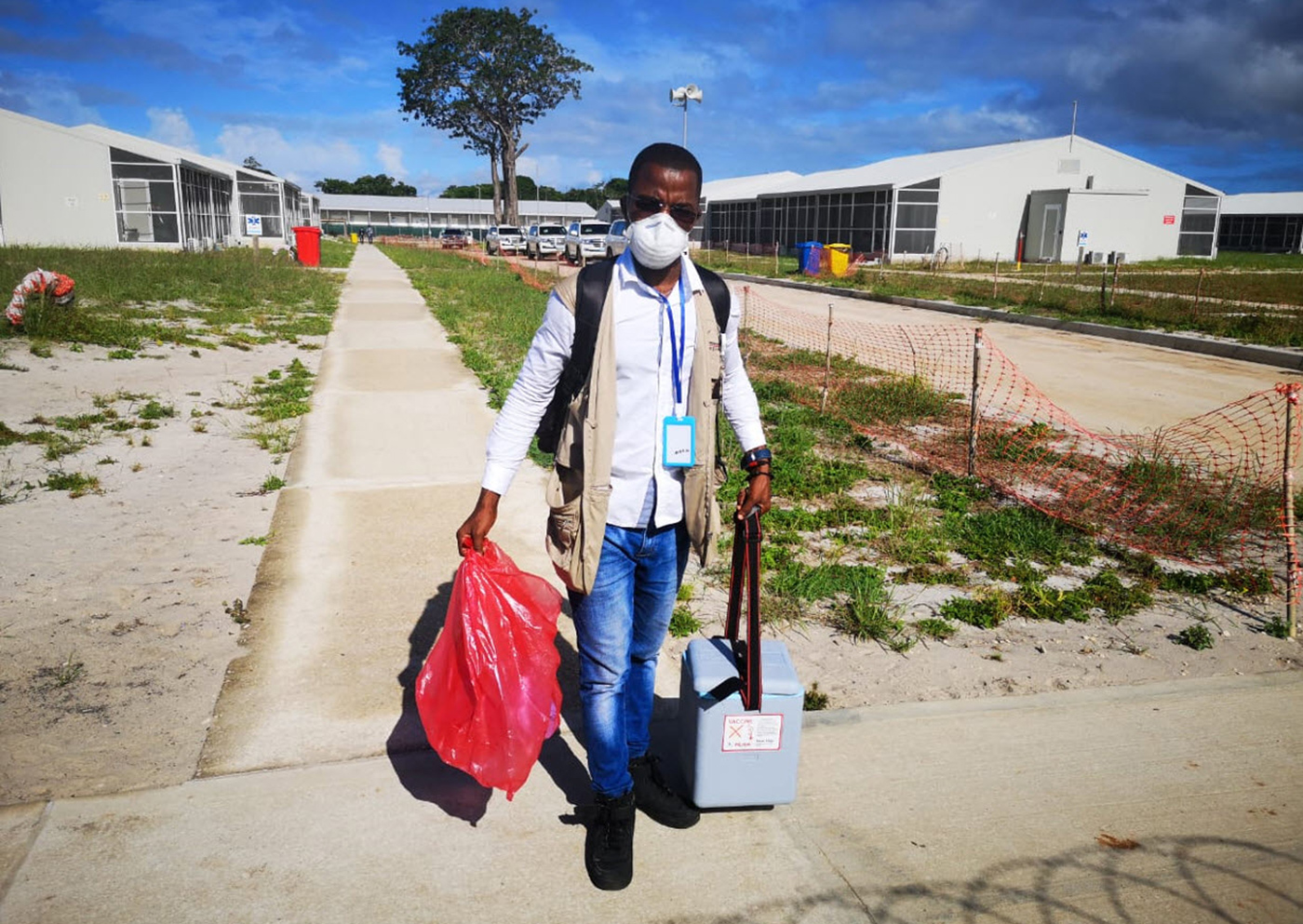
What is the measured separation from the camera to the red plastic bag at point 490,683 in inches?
105

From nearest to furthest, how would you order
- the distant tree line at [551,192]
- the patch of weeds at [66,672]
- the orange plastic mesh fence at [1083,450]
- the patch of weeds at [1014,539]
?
the patch of weeds at [66,672] → the patch of weeds at [1014,539] → the orange plastic mesh fence at [1083,450] → the distant tree line at [551,192]

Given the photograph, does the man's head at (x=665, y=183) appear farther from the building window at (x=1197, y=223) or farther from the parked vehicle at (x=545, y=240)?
the building window at (x=1197, y=223)

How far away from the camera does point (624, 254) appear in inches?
101

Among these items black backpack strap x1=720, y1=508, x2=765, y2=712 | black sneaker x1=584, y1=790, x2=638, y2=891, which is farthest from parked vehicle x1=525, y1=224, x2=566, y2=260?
black sneaker x1=584, y1=790, x2=638, y2=891

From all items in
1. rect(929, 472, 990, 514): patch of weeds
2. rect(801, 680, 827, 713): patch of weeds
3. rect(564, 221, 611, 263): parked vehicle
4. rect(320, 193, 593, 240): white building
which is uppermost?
rect(320, 193, 593, 240): white building

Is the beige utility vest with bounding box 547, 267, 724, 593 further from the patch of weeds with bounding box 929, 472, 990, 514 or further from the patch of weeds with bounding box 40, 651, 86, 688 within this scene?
the patch of weeds with bounding box 929, 472, 990, 514

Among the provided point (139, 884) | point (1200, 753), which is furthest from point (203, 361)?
point (1200, 753)

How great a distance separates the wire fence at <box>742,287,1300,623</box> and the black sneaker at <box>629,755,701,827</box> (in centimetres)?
321

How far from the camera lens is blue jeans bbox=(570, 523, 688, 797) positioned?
2602mm

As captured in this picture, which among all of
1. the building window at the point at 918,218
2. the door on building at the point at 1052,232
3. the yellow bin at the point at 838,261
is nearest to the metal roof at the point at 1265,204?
the door on building at the point at 1052,232

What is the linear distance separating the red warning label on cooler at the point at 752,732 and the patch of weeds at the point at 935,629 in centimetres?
168

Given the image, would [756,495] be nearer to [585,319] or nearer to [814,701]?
[585,319]

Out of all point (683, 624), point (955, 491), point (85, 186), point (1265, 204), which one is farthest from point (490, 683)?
point (1265, 204)

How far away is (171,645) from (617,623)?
7.80ft
